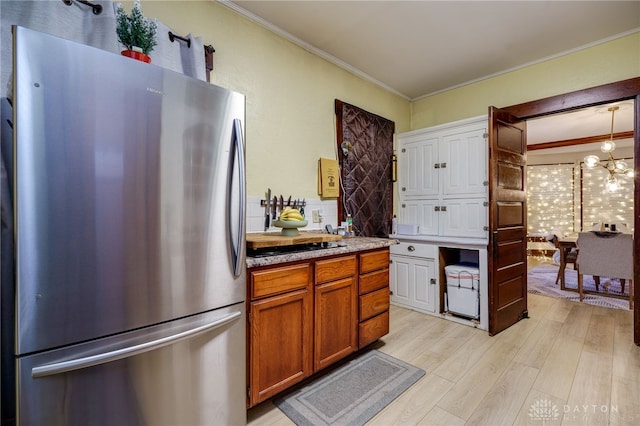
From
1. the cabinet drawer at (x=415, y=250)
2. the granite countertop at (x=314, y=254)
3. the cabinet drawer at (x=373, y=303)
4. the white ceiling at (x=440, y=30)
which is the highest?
the white ceiling at (x=440, y=30)

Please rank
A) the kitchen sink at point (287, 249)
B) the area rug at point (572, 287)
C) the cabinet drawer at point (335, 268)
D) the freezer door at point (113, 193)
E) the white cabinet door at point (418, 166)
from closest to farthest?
the freezer door at point (113, 193), the kitchen sink at point (287, 249), the cabinet drawer at point (335, 268), the white cabinet door at point (418, 166), the area rug at point (572, 287)

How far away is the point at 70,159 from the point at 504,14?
116 inches

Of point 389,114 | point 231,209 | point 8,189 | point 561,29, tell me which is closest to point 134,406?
point 231,209

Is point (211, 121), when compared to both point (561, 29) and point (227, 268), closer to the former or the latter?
point (227, 268)

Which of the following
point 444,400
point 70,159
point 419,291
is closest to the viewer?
point 70,159

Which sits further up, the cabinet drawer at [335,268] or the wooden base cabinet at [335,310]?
the cabinet drawer at [335,268]

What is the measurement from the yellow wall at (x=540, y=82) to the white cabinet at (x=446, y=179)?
512mm

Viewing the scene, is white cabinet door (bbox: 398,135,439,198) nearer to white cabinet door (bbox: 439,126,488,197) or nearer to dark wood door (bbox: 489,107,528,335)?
white cabinet door (bbox: 439,126,488,197)

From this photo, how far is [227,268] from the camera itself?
50.9 inches

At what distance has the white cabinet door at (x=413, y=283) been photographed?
10.2ft

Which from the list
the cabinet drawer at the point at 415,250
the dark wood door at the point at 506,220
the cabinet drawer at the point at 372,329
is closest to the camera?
the cabinet drawer at the point at 372,329

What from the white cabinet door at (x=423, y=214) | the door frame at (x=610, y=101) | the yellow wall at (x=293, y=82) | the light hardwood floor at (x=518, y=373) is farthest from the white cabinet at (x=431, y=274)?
the yellow wall at (x=293, y=82)

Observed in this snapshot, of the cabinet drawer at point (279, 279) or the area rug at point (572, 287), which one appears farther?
the area rug at point (572, 287)

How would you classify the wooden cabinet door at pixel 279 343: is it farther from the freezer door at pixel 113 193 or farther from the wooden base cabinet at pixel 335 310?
the freezer door at pixel 113 193
